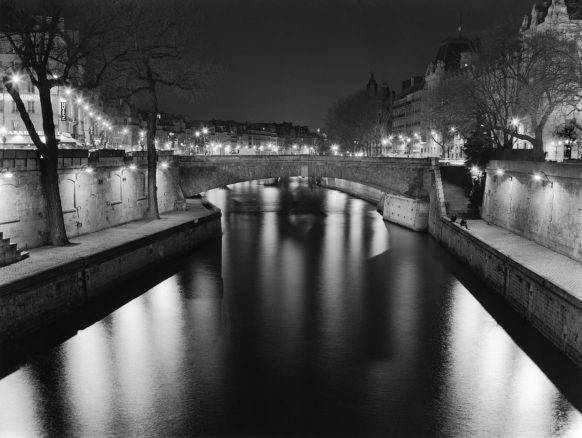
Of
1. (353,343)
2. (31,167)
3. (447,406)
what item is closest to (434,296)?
(353,343)

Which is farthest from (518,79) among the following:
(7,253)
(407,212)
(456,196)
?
(7,253)

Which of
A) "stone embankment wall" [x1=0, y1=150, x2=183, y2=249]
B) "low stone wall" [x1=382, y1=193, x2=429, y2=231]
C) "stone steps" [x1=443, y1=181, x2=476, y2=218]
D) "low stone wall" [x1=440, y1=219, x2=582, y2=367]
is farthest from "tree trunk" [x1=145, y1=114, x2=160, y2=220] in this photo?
"low stone wall" [x1=382, y1=193, x2=429, y2=231]

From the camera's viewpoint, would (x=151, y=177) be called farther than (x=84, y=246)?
Yes

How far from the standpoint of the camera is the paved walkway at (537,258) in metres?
21.9

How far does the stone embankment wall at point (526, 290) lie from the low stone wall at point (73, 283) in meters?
16.8

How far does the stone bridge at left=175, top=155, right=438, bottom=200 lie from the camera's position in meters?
50.1

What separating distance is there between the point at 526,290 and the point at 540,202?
9.14 m

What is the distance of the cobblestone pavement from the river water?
2.66 metres

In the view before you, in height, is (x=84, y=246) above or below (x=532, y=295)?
above

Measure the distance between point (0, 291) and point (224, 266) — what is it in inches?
631

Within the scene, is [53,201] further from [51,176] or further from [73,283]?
[73,283]

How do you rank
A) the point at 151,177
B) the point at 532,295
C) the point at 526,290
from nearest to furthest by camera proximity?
the point at 532,295
the point at 526,290
the point at 151,177

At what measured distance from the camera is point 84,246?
29203mm

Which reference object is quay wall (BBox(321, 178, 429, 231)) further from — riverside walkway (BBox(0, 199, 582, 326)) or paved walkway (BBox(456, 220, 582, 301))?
paved walkway (BBox(456, 220, 582, 301))
